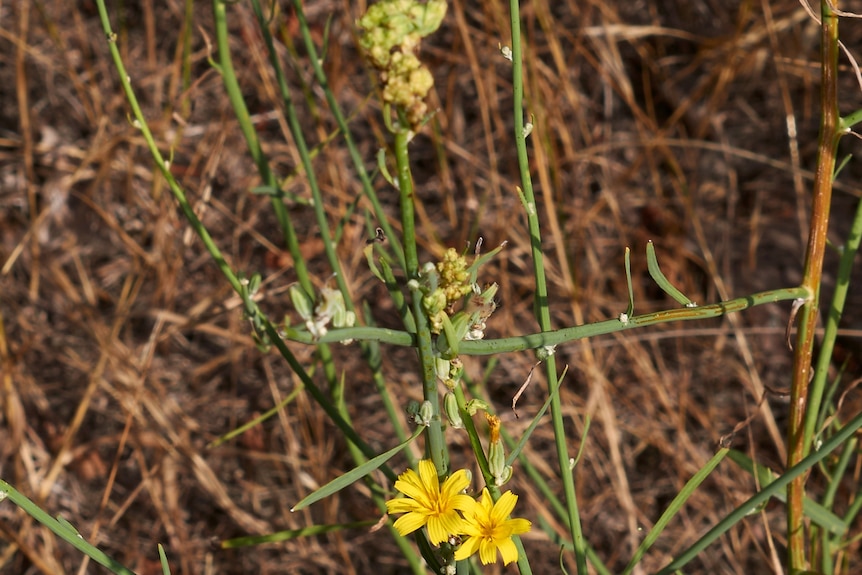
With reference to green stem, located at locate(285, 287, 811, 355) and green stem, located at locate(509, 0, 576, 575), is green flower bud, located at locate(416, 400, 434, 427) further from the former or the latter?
green stem, located at locate(509, 0, 576, 575)

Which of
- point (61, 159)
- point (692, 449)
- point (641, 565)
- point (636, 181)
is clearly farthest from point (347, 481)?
point (61, 159)

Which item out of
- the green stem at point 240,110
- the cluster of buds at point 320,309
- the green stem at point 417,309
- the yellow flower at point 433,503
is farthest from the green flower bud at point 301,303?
the green stem at point 240,110

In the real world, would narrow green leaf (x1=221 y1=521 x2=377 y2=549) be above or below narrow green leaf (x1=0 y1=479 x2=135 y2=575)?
below

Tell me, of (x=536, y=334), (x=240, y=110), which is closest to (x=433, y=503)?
(x=536, y=334)

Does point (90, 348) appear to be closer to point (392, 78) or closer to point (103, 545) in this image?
point (103, 545)

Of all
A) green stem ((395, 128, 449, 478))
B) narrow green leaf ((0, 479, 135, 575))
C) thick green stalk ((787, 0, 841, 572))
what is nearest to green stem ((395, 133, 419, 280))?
green stem ((395, 128, 449, 478))

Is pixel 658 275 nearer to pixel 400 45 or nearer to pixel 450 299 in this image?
pixel 450 299
